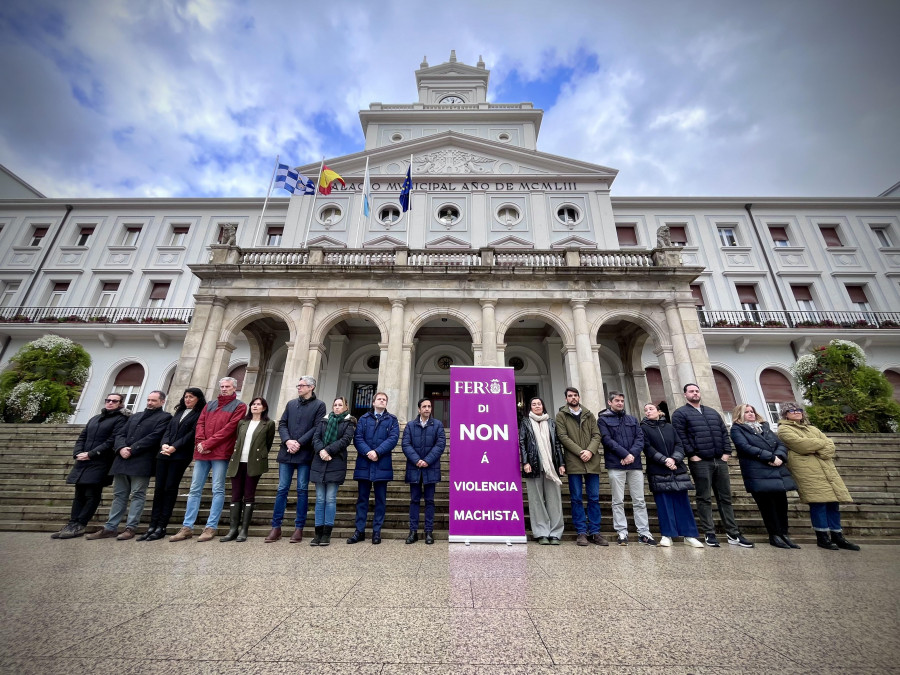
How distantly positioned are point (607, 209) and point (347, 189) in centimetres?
1331

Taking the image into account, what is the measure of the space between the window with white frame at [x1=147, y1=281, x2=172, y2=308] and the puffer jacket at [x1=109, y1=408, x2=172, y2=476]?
17.8 meters

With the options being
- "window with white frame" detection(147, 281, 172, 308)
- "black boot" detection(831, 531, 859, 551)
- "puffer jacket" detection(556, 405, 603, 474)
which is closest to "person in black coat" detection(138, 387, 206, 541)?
"puffer jacket" detection(556, 405, 603, 474)

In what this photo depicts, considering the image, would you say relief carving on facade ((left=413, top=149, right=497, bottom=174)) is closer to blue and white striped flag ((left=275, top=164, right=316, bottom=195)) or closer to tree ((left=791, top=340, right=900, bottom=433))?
blue and white striped flag ((left=275, top=164, right=316, bottom=195))

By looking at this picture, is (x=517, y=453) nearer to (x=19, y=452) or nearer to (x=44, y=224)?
(x=19, y=452)

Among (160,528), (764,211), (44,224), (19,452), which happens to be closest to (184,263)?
(44,224)

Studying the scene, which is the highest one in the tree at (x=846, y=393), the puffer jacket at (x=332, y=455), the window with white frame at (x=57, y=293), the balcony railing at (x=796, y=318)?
the window with white frame at (x=57, y=293)

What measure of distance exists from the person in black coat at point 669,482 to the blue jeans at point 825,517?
1.50 meters

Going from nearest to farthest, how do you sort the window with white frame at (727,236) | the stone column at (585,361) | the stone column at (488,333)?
the stone column at (585,361)
the stone column at (488,333)
the window with white frame at (727,236)

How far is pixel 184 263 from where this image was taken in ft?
66.5

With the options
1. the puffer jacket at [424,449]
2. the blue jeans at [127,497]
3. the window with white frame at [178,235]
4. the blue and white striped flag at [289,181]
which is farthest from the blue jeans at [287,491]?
the window with white frame at [178,235]

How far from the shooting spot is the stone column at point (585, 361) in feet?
37.6

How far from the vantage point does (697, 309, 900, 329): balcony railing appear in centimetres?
1736

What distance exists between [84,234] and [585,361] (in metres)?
28.1

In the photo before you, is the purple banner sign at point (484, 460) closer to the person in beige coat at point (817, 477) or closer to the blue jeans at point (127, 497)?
the person in beige coat at point (817, 477)
